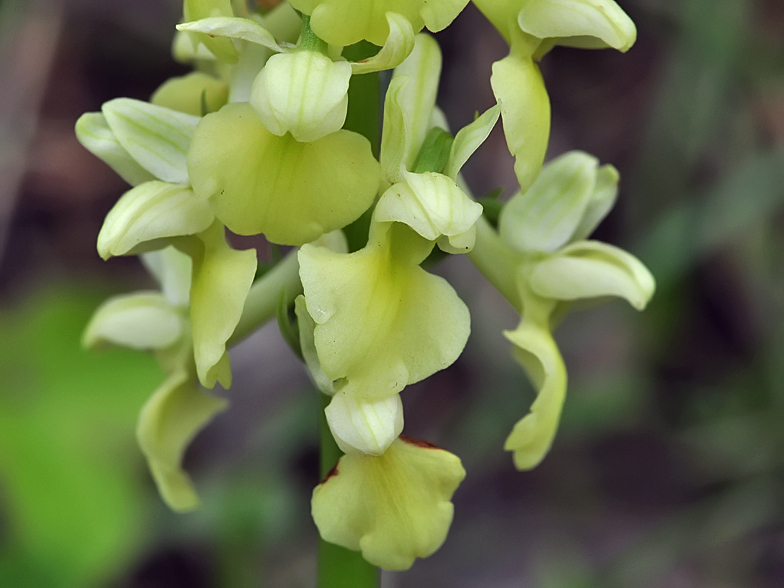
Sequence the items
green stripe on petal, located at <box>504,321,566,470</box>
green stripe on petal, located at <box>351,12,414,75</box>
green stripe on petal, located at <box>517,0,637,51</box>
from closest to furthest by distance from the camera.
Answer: green stripe on petal, located at <box>351,12,414,75</box>
green stripe on petal, located at <box>517,0,637,51</box>
green stripe on petal, located at <box>504,321,566,470</box>

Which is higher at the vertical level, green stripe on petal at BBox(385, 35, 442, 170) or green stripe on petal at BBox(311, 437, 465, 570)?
green stripe on petal at BBox(385, 35, 442, 170)

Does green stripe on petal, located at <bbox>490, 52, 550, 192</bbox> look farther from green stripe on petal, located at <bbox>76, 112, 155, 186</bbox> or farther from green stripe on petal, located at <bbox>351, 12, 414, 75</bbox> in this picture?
green stripe on petal, located at <bbox>76, 112, 155, 186</bbox>

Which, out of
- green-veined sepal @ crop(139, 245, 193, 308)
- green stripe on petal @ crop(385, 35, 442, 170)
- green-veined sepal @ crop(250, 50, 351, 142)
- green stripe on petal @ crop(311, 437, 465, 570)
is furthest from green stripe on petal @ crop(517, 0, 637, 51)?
green-veined sepal @ crop(139, 245, 193, 308)

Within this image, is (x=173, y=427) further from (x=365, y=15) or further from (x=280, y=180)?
(x=365, y=15)

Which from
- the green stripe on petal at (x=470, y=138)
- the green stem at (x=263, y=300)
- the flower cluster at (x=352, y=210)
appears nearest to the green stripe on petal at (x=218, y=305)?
the flower cluster at (x=352, y=210)

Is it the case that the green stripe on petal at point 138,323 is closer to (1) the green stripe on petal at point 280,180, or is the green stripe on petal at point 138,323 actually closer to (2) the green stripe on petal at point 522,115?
(1) the green stripe on petal at point 280,180

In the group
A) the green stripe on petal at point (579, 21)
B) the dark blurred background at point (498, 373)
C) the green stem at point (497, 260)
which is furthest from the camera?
the dark blurred background at point (498, 373)

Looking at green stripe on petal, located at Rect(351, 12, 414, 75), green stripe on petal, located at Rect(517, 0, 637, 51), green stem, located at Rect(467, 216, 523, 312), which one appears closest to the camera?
green stripe on petal, located at Rect(351, 12, 414, 75)
